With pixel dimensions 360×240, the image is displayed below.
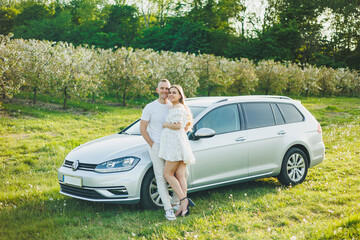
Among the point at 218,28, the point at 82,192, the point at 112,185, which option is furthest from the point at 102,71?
the point at 218,28

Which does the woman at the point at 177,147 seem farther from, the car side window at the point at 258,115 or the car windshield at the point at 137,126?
the car side window at the point at 258,115

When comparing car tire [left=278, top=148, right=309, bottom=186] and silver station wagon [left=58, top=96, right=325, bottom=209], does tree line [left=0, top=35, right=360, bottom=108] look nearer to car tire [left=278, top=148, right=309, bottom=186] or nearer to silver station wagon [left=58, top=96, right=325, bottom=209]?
silver station wagon [left=58, top=96, right=325, bottom=209]

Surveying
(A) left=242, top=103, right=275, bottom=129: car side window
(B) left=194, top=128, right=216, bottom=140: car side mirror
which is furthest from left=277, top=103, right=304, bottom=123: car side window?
(B) left=194, top=128, right=216, bottom=140: car side mirror

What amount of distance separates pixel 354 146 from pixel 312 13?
47.7 m

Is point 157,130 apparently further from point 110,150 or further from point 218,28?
point 218,28

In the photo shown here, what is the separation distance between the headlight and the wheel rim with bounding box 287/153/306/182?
3.16m

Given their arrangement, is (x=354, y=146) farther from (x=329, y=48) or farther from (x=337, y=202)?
(x=329, y=48)

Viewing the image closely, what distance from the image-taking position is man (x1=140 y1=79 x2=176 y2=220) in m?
5.16

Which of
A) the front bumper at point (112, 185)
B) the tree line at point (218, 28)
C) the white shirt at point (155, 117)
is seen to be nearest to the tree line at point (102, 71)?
the front bumper at point (112, 185)

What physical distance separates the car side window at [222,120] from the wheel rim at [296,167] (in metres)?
1.40

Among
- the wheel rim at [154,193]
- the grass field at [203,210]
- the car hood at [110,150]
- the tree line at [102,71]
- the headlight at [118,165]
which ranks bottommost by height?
the grass field at [203,210]

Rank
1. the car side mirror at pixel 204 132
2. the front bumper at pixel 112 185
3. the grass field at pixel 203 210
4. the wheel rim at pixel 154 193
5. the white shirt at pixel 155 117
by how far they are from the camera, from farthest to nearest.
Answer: the car side mirror at pixel 204 132
the wheel rim at pixel 154 193
the white shirt at pixel 155 117
the front bumper at pixel 112 185
the grass field at pixel 203 210

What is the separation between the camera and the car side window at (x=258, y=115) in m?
6.50

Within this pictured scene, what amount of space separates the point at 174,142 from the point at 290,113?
314 cm
